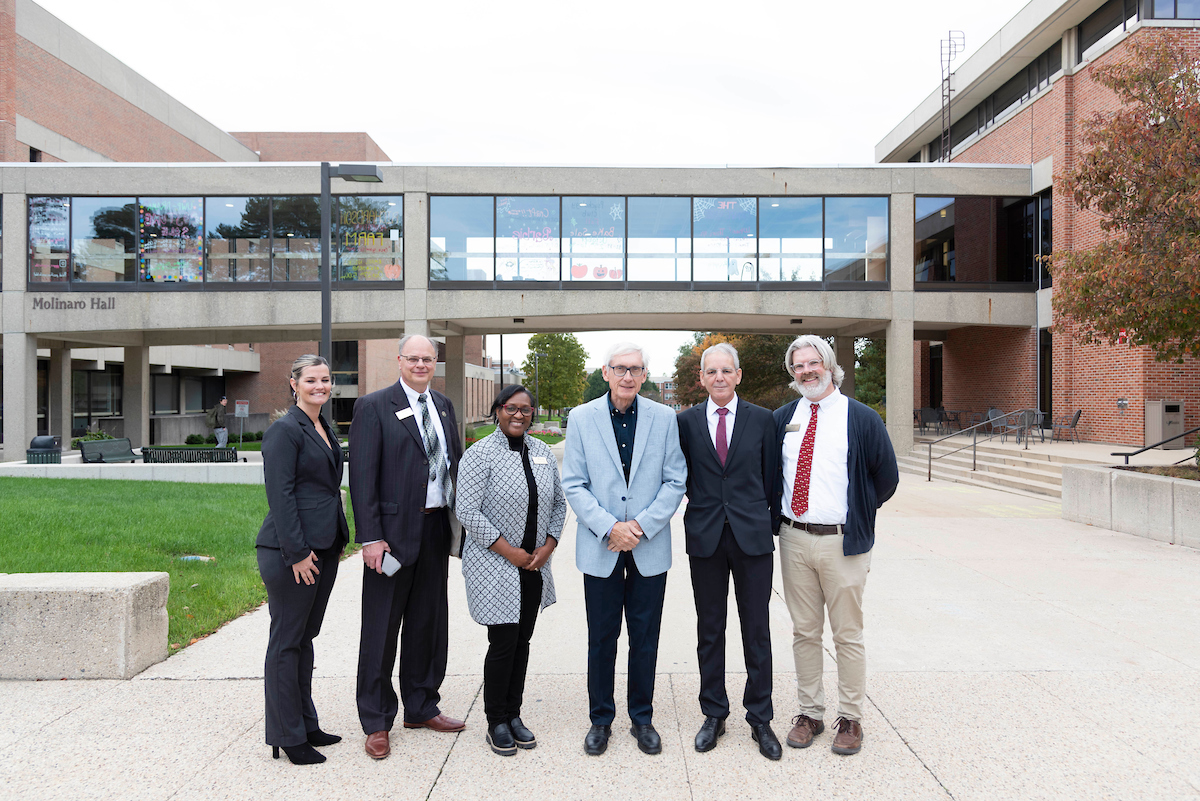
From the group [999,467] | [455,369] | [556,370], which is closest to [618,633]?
[999,467]

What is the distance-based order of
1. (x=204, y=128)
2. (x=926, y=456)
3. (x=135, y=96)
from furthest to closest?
(x=204, y=128), (x=135, y=96), (x=926, y=456)

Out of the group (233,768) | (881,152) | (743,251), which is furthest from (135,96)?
(233,768)

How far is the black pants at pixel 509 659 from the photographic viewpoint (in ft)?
11.6

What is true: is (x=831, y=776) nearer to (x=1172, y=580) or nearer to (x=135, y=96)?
(x=1172, y=580)

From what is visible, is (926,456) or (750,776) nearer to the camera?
(750,776)

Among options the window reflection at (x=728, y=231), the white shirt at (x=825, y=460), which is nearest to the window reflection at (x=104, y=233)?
the window reflection at (x=728, y=231)

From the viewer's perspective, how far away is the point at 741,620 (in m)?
3.58

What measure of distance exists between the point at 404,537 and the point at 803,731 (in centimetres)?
220

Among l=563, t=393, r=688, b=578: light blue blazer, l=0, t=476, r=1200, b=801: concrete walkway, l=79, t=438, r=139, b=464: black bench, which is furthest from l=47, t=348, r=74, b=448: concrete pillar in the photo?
l=563, t=393, r=688, b=578: light blue blazer

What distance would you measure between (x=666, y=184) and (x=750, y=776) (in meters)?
16.7

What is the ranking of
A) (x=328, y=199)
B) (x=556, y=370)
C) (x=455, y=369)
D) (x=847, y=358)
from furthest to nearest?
(x=556, y=370), (x=455, y=369), (x=847, y=358), (x=328, y=199)

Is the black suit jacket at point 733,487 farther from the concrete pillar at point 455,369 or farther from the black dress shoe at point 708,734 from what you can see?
the concrete pillar at point 455,369

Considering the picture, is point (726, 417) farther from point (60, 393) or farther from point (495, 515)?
point (60, 393)

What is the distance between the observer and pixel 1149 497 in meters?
8.74
